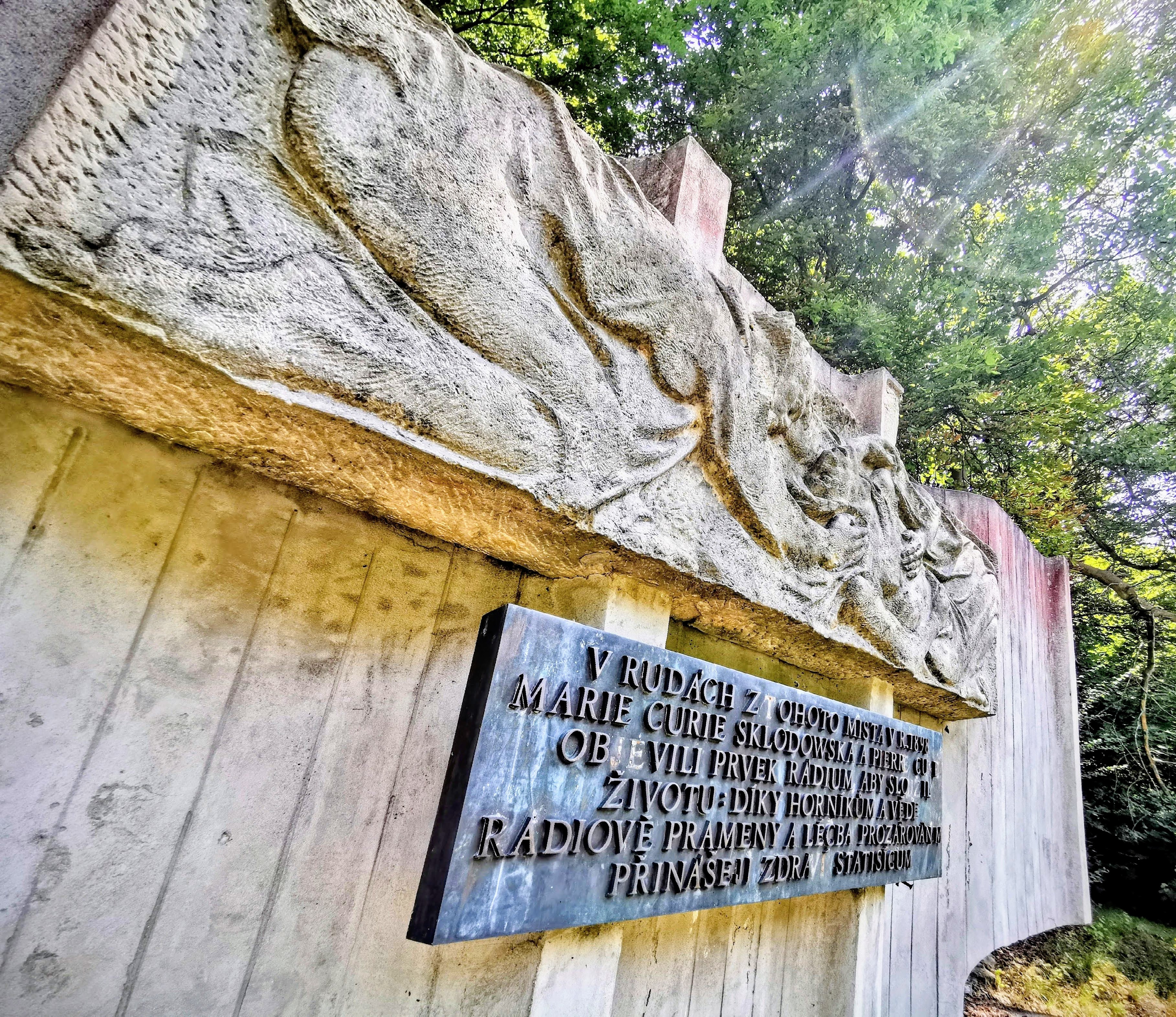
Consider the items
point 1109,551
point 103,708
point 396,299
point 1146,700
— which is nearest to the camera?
point 103,708

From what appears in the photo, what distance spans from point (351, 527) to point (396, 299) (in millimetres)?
582

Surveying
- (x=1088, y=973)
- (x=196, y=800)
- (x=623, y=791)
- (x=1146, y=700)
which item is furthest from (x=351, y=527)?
(x=1146, y=700)

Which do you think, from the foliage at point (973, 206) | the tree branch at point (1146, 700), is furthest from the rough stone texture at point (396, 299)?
the tree branch at point (1146, 700)

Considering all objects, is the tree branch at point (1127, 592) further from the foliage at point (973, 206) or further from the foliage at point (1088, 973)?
the foliage at point (1088, 973)

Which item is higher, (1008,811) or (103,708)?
(1008,811)

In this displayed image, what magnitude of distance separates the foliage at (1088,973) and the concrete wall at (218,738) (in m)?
4.37

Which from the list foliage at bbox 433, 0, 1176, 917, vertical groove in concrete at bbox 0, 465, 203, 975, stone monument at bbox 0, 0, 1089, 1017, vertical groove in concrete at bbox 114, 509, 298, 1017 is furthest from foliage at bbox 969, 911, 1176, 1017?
vertical groove in concrete at bbox 0, 465, 203, 975

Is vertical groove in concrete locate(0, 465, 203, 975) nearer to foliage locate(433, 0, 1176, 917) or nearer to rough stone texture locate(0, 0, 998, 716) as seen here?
rough stone texture locate(0, 0, 998, 716)

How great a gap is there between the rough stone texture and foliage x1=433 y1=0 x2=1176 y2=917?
2914 mm

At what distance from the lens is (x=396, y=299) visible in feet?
4.32

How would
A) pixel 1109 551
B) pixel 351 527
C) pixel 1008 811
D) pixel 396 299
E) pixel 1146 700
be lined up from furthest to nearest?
1. pixel 1109 551
2. pixel 1146 700
3. pixel 1008 811
4. pixel 351 527
5. pixel 396 299

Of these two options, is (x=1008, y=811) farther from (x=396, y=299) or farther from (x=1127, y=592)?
(x=396, y=299)

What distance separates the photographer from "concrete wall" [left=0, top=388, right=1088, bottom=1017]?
45.1 inches

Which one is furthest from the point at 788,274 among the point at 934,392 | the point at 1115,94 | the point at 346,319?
the point at 346,319
